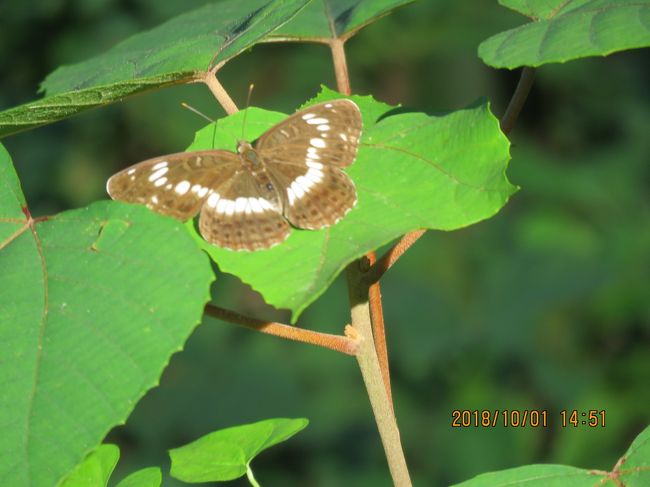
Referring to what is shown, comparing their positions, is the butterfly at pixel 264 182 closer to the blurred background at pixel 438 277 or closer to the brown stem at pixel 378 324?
the brown stem at pixel 378 324

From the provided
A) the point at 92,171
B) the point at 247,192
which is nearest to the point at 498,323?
the point at 92,171

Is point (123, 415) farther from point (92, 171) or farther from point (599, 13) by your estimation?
point (92, 171)

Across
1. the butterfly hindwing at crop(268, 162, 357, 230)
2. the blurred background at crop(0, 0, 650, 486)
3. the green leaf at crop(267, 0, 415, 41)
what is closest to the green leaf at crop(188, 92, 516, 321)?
the butterfly hindwing at crop(268, 162, 357, 230)

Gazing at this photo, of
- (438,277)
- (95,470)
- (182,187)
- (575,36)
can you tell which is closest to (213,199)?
(182,187)

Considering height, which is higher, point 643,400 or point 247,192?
point 247,192

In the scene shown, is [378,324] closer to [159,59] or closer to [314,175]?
[314,175]

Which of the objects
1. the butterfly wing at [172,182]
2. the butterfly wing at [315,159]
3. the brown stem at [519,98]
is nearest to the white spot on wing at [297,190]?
the butterfly wing at [315,159]
